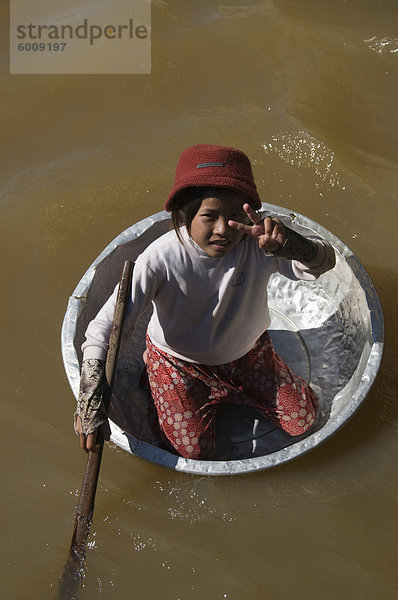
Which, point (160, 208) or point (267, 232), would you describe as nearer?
point (267, 232)

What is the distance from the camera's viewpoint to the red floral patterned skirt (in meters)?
1.94

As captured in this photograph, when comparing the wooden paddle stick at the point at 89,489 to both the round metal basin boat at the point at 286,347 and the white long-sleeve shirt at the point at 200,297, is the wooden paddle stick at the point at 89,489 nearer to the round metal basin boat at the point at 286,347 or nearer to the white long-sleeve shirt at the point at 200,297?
the white long-sleeve shirt at the point at 200,297

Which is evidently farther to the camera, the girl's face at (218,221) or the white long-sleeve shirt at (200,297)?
the white long-sleeve shirt at (200,297)

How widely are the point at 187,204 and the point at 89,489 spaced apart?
73 cm

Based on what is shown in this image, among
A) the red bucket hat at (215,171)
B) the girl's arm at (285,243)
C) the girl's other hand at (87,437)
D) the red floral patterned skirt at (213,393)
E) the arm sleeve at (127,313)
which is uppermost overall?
the red bucket hat at (215,171)

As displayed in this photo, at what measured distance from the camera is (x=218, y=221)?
1652mm

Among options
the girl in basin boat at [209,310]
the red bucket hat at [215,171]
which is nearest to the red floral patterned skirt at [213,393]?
the girl in basin boat at [209,310]

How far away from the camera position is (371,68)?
10.1 feet

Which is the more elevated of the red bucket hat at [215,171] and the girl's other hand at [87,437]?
the red bucket hat at [215,171]

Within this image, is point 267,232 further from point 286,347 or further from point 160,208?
point 160,208

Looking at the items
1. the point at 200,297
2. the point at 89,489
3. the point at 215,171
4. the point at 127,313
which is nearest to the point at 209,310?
the point at 200,297

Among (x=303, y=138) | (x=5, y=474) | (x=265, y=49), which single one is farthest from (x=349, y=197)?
(x=5, y=474)

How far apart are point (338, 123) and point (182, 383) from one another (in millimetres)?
1514

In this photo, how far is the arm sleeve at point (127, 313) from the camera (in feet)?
5.60
